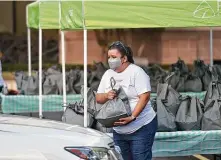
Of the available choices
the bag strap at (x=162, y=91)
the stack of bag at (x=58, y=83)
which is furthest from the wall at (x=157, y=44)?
the bag strap at (x=162, y=91)

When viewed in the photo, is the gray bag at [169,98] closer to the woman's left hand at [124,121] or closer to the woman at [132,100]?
the woman at [132,100]

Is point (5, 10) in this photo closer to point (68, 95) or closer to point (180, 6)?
point (68, 95)

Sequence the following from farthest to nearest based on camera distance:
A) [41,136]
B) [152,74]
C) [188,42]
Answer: [188,42]
[152,74]
[41,136]

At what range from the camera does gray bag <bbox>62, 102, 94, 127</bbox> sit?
7824 mm

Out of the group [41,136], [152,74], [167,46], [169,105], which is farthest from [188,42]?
[41,136]

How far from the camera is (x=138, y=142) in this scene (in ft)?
21.0

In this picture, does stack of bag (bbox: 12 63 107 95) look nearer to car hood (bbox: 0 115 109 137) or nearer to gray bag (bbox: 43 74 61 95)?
gray bag (bbox: 43 74 61 95)

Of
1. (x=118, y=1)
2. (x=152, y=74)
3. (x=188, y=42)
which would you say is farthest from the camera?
(x=188, y=42)

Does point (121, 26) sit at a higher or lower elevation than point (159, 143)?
higher

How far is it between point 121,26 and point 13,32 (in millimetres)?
17695

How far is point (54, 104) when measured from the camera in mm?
10531

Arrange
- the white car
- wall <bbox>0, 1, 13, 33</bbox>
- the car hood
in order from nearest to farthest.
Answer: the white car < the car hood < wall <bbox>0, 1, 13, 33</bbox>

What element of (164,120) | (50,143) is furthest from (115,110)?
(164,120)

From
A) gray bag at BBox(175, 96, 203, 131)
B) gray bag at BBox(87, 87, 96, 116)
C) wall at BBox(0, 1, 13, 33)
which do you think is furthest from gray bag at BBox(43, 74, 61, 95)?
wall at BBox(0, 1, 13, 33)
